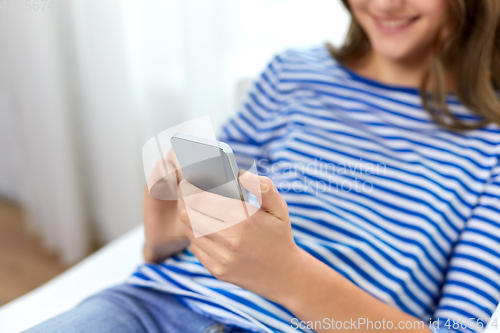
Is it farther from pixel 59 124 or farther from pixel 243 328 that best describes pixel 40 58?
pixel 243 328

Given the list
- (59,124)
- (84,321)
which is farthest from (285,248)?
(59,124)

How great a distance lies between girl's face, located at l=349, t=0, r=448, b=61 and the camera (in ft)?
2.17

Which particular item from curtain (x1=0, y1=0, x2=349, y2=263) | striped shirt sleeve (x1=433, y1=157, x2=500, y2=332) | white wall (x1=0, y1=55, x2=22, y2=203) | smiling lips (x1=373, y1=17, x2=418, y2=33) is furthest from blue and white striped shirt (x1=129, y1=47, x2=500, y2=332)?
white wall (x1=0, y1=55, x2=22, y2=203)

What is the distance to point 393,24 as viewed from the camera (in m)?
0.69

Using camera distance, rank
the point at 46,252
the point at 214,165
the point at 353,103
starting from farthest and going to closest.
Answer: the point at 46,252 < the point at 353,103 < the point at 214,165

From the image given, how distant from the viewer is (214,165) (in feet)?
1.31

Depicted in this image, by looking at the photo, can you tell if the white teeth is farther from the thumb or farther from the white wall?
the white wall

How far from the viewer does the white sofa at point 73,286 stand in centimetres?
69

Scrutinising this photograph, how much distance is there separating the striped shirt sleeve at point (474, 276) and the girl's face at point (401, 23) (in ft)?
0.87

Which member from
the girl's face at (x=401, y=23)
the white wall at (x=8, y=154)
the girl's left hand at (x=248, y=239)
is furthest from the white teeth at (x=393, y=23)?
the white wall at (x=8, y=154)

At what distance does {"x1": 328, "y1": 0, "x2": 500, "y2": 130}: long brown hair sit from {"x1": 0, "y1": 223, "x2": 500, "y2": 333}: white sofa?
605mm

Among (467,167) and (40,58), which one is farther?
Answer: (40,58)

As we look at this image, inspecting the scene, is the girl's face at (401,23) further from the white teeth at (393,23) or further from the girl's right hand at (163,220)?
the girl's right hand at (163,220)

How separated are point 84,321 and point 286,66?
0.57m
